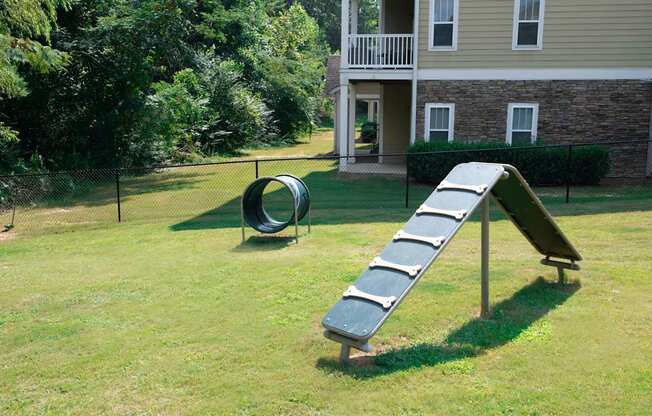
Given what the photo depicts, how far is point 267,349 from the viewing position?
589cm

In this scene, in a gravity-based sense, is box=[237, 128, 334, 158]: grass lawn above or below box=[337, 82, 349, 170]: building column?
below

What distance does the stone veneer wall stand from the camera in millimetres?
17703

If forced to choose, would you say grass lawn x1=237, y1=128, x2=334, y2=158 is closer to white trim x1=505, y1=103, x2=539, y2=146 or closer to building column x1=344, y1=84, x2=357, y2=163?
building column x1=344, y1=84, x2=357, y2=163

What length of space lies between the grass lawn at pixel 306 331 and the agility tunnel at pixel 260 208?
37 centimetres

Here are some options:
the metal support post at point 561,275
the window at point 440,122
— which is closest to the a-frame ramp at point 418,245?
the metal support post at point 561,275

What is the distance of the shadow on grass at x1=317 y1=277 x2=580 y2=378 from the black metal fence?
666cm

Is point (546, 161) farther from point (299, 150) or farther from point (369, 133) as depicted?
point (369, 133)

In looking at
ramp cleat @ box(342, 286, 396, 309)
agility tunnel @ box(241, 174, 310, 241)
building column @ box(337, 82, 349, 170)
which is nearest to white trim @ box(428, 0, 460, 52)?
building column @ box(337, 82, 349, 170)

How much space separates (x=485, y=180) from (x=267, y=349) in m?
2.71

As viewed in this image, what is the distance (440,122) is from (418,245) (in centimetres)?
1357

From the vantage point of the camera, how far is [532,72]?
18.0 meters

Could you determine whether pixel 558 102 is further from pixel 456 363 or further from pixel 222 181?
pixel 456 363

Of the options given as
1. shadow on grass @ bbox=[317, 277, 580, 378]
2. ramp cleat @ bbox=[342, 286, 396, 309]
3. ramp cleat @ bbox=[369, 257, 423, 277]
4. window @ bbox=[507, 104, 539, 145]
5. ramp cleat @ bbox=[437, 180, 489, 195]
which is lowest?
shadow on grass @ bbox=[317, 277, 580, 378]

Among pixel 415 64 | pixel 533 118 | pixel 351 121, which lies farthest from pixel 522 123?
pixel 351 121
